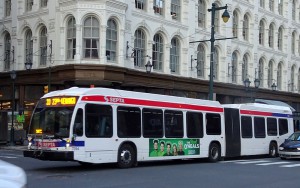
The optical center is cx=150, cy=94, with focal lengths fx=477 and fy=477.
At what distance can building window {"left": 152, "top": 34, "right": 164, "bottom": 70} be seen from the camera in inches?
1411

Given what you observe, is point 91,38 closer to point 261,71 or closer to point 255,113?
point 255,113

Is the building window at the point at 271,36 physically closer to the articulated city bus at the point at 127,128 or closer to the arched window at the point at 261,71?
the arched window at the point at 261,71

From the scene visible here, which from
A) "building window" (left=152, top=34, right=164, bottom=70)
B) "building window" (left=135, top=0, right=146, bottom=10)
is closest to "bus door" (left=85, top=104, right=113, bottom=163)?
"building window" (left=135, top=0, right=146, bottom=10)

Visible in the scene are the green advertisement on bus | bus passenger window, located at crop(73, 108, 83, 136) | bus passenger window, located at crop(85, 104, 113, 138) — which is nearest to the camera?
bus passenger window, located at crop(73, 108, 83, 136)

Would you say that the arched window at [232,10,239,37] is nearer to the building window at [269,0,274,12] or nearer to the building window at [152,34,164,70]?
the building window at [269,0,274,12]

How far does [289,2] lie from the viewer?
51688 millimetres

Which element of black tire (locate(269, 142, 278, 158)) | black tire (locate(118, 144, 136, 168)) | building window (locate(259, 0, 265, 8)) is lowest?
black tire (locate(269, 142, 278, 158))

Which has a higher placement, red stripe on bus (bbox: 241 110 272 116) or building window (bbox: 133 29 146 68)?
building window (bbox: 133 29 146 68)

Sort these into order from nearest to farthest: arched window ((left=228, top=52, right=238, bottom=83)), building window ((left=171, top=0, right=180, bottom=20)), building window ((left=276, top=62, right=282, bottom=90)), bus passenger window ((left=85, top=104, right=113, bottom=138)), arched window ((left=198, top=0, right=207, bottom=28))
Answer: bus passenger window ((left=85, top=104, right=113, bottom=138)) < building window ((left=171, top=0, right=180, bottom=20)) < arched window ((left=198, top=0, right=207, bottom=28)) < arched window ((left=228, top=52, right=238, bottom=83)) < building window ((left=276, top=62, right=282, bottom=90))

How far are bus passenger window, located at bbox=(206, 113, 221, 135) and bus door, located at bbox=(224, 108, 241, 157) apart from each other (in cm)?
82

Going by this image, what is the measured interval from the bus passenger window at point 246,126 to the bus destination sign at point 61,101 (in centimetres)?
1089

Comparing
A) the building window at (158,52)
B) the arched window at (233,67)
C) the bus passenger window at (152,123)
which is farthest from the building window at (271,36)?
the bus passenger window at (152,123)

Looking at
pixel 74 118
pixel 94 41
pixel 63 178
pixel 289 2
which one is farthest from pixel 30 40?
pixel 289 2

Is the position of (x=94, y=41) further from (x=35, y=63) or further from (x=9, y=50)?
(x=9, y=50)
